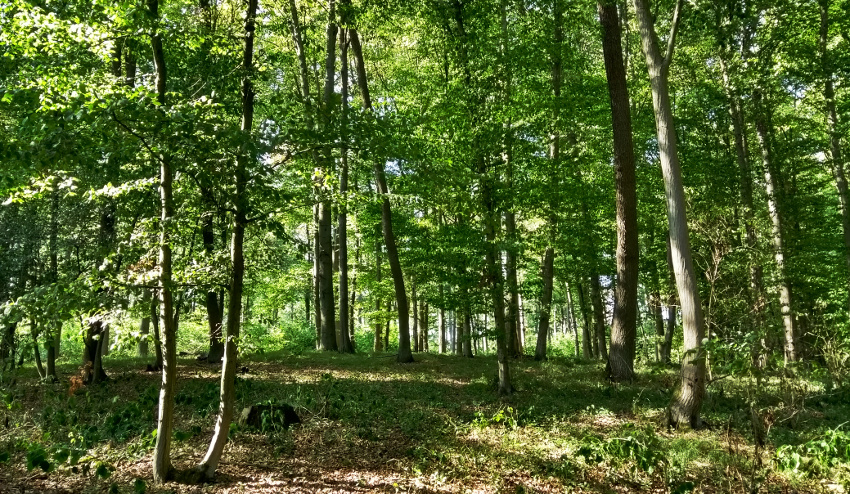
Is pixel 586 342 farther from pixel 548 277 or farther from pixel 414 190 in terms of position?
pixel 414 190

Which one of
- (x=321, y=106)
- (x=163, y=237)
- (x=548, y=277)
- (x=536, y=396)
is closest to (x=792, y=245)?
(x=548, y=277)

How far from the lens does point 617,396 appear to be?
35.1 feet

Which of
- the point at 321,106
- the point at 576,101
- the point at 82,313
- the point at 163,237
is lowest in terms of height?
the point at 82,313

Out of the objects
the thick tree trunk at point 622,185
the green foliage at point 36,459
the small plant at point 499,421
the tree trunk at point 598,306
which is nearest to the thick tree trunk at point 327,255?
the thick tree trunk at point 622,185

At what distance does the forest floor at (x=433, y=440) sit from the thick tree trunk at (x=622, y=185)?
140 cm

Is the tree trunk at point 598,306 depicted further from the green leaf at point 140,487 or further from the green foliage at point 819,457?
the green leaf at point 140,487

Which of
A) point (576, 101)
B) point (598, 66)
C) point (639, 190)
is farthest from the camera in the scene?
point (598, 66)

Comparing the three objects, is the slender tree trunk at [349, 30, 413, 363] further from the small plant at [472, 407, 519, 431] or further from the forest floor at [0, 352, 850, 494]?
the small plant at [472, 407, 519, 431]

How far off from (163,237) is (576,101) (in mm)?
12860

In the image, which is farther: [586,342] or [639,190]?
[586,342]

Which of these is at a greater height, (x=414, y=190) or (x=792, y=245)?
(x=414, y=190)

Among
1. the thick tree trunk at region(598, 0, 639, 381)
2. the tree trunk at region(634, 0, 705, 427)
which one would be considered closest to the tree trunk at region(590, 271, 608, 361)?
the thick tree trunk at region(598, 0, 639, 381)

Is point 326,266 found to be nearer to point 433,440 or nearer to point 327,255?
point 327,255

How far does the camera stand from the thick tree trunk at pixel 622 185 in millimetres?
11195
